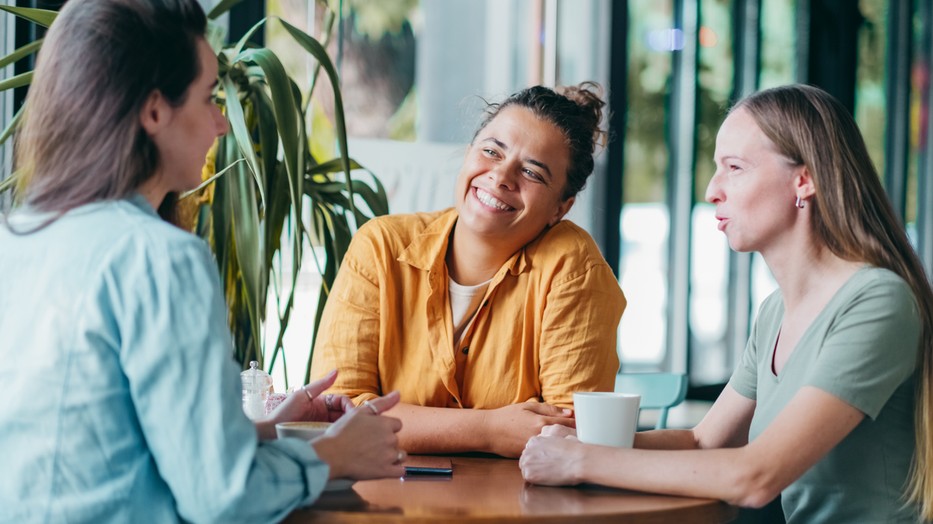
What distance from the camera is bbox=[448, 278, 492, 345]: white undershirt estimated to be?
6.48 ft

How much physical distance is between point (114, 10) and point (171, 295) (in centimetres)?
32

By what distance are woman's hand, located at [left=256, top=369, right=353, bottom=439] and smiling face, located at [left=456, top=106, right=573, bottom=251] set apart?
56 centimetres

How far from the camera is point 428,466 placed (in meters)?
1.51

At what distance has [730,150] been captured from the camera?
1.58m

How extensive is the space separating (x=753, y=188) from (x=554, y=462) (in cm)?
53

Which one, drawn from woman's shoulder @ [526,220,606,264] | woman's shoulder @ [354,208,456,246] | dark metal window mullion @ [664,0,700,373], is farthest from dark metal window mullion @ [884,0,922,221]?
woman's shoulder @ [354,208,456,246]

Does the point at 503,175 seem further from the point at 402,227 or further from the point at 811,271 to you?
the point at 811,271

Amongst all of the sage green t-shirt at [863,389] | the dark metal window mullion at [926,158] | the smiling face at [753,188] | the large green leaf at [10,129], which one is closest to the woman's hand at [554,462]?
the sage green t-shirt at [863,389]

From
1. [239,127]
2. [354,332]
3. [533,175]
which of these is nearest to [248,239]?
[239,127]

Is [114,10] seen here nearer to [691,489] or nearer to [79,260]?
[79,260]

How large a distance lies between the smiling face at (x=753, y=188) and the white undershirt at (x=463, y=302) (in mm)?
556

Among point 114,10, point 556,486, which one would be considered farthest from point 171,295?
point 556,486

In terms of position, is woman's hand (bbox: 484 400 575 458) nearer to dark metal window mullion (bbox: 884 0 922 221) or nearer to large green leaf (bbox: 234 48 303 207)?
large green leaf (bbox: 234 48 303 207)

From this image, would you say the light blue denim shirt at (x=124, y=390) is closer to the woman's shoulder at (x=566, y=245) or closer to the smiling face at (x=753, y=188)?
the smiling face at (x=753, y=188)
